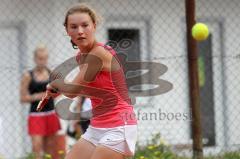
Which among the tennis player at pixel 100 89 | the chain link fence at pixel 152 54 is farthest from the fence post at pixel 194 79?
the tennis player at pixel 100 89

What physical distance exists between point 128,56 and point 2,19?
1850mm

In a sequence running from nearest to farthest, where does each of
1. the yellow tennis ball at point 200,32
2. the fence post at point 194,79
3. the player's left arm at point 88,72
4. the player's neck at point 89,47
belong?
the player's left arm at point 88,72 → the player's neck at point 89,47 → the yellow tennis ball at point 200,32 → the fence post at point 194,79

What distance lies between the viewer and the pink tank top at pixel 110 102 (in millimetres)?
4379

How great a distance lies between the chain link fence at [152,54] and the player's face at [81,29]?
11.1 ft

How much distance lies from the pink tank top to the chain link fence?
329 centimetres

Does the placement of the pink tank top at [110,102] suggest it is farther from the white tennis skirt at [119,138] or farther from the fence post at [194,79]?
the fence post at [194,79]

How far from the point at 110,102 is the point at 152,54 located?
15.0 ft

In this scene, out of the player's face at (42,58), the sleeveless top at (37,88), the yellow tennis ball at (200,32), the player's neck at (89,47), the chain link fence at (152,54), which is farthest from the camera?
the chain link fence at (152,54)

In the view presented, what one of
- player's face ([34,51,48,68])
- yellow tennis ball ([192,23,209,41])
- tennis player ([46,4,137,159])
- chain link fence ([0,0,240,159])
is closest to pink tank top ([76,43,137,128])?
tennis player ([46,4,137,159])

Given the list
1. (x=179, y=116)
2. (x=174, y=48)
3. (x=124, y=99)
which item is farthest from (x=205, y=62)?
(x=124, y=99)

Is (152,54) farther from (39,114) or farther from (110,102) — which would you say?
(110,102)

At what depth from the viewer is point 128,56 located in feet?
27.0

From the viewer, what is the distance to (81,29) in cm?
436

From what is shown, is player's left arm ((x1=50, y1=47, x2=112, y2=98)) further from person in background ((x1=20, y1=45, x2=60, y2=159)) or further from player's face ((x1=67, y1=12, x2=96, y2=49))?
person in background ((x1=20, y1=45, x2=60, y2=159))
